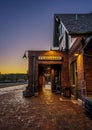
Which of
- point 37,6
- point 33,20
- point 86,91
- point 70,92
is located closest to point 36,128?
point 86,91

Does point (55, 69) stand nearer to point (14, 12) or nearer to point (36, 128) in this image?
point (14, 12)

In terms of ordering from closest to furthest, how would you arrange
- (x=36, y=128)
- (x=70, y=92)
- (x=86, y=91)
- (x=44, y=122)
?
(x=36, y=128), (x=44, y=122), (x=86, y=91), (x=70, y=92)

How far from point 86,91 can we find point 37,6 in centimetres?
874

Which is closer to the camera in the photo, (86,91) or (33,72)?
(86,91)

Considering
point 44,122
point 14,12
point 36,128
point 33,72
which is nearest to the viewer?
point 36,128

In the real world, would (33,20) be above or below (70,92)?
above

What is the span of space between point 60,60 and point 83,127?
9869 mm

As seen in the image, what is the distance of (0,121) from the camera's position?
5.88 metres

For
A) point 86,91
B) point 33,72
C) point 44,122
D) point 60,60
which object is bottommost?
point 44,122

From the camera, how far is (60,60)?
14.8 meters

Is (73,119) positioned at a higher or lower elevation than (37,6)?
lower

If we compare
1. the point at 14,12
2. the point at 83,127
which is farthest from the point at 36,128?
the point at 14,12

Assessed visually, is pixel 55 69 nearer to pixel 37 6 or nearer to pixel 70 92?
pixel 70 92

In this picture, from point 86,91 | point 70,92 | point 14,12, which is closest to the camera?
point 86,91
